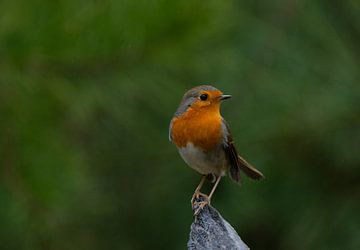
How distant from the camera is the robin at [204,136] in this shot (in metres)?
2.17

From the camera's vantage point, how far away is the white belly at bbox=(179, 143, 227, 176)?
7.04 feet

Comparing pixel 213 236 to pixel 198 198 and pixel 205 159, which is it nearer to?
pixel 198 198

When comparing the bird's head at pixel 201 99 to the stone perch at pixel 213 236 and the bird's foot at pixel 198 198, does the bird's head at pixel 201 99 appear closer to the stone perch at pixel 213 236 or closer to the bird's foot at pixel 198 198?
the bird's foot at pixel 198 198

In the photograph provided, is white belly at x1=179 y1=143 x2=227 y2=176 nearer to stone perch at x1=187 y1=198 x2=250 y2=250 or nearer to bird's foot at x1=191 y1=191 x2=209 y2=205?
bird's foot at x1=191 y1=191 x2=209 y2=205

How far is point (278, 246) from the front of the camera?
2.83m

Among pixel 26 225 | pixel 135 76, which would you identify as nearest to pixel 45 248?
pixel 26 225

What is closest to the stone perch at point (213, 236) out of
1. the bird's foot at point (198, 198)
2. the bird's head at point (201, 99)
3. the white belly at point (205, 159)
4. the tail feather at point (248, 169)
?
the bird's foot at point (198, 198)

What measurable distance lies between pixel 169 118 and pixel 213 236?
1271 millimetres

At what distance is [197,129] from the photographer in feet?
7.22

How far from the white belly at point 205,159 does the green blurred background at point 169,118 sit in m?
0.25

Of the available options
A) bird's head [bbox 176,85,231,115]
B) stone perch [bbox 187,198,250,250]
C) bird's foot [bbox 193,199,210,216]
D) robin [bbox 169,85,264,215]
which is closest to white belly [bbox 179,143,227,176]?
robin [bbox 169,85,264,215]

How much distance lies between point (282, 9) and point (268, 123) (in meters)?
0.44

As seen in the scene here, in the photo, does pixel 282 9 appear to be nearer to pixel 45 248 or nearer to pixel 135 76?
pixel 135 76

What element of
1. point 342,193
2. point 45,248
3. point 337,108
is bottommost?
point 45,248
